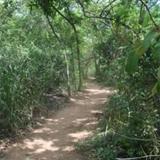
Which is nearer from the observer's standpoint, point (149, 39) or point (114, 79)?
point (149, 39)

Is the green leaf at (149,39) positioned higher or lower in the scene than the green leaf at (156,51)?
higher

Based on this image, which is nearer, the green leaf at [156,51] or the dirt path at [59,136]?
the green leaf at [156,51]

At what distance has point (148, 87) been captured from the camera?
5746 millimetres

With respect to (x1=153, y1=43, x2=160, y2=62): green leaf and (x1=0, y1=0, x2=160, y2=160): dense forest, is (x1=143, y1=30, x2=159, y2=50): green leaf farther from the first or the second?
(x1=0, y1=0, x2=160, y2=160): dense forest

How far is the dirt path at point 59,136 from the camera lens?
630 centimetres

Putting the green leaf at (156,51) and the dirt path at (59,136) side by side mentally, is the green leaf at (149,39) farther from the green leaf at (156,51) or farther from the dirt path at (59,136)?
the dirt path at (59,136)

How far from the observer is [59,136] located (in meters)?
7.51

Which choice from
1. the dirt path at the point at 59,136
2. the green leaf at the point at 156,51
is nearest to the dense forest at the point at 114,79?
the dirt path at the point at 59,136

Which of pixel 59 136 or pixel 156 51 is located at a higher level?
pixel 156 51

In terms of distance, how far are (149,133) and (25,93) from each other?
3.43 m

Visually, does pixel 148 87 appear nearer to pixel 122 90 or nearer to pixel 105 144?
pixel 122 90

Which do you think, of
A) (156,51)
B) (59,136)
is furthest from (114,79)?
(156,51)

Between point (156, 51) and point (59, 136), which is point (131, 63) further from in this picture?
point (59, 136)

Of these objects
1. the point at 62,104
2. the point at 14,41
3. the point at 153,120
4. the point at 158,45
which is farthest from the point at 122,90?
the point at 158,45
